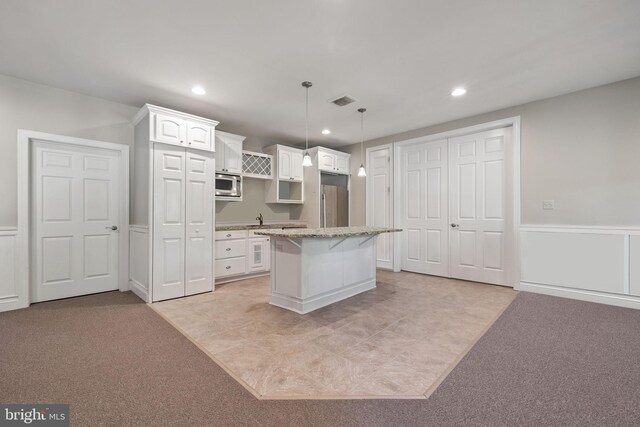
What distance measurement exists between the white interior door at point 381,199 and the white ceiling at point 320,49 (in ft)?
5.47

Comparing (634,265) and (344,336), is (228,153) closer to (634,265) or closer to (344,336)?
(344,336)

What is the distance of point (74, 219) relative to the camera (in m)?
3.53

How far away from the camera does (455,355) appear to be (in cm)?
214

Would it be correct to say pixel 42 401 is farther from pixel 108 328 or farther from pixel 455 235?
pixel 455 235

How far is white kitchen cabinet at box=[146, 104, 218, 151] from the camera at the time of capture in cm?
338

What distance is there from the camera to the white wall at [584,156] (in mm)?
3217

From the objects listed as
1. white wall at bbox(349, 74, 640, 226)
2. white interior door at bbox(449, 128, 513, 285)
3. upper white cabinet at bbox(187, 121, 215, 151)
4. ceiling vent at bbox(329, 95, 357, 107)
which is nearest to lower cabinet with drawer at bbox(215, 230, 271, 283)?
upper white cabinet at bbox(187, 121, 215, 151)

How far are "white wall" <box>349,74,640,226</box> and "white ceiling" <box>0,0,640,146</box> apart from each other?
25 cm

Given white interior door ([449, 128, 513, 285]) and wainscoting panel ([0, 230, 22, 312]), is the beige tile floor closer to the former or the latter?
white interior door ([449, 128, 513, 285])

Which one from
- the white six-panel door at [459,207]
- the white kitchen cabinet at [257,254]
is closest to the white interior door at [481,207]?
the white six-panel door at [459,207]

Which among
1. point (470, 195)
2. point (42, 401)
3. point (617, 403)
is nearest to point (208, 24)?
point (42, 401)

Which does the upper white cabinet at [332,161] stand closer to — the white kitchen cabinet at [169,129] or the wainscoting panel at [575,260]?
the white kitchen cabinet at [169,129]

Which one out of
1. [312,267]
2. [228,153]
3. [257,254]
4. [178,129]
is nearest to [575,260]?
[312,267]

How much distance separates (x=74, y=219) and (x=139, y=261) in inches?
36.9
